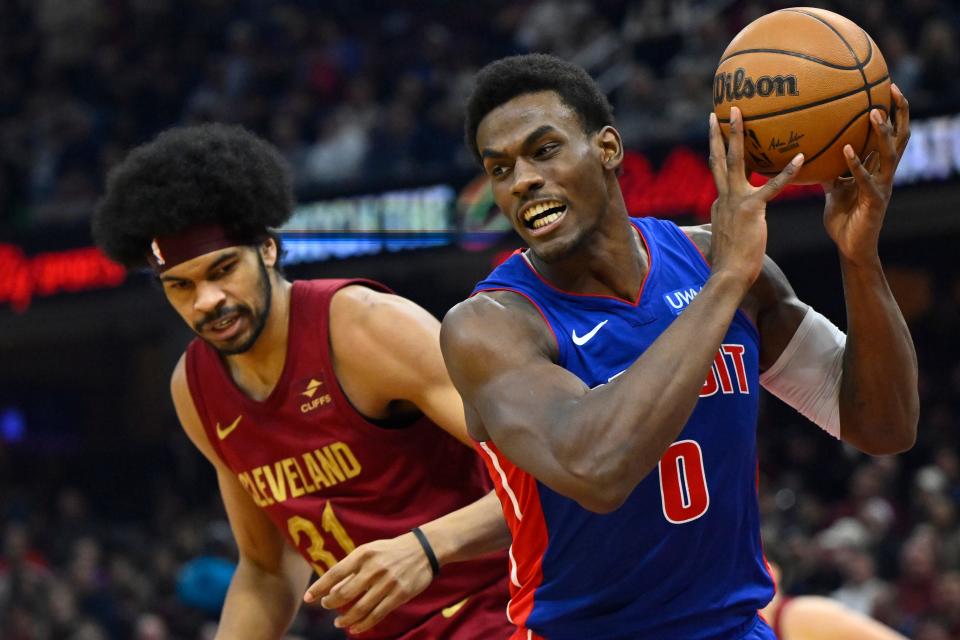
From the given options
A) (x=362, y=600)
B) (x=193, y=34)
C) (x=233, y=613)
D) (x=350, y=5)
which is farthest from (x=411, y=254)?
(x=362, y=600)

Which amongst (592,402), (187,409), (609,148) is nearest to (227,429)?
(187,409)

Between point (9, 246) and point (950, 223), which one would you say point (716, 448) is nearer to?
point (950, 223)

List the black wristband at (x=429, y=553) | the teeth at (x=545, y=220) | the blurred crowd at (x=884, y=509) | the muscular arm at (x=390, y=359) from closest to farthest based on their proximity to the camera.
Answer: the teeth at (x=545, y=220) → the black wristband at (x=429, y=553) → the muscular arm at (x=390, y=359) → the blurred crowd at (x=884, y=509)

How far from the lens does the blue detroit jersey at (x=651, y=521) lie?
9.75 feet

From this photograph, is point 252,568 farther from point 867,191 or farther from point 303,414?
point 867,191

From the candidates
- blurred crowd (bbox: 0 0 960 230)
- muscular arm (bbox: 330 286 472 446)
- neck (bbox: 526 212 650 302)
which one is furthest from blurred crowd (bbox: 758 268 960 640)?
neck (bbox: 526 212 650 302)

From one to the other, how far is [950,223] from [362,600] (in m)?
10.3

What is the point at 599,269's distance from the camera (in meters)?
3.14

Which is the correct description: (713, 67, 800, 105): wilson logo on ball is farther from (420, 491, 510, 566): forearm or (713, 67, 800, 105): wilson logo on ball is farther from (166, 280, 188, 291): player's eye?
(166, 280, 188, 291): player's eye

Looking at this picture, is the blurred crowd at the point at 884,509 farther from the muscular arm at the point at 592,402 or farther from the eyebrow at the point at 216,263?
the muscular arm at the point at 592,402

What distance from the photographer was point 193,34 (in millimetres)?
17406

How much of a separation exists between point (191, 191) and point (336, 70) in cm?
1143

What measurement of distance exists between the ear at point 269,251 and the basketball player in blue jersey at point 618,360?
48.1 inches

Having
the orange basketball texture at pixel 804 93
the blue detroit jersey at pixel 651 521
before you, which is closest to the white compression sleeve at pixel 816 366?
the blue detroit jersey at pixel 651 521
